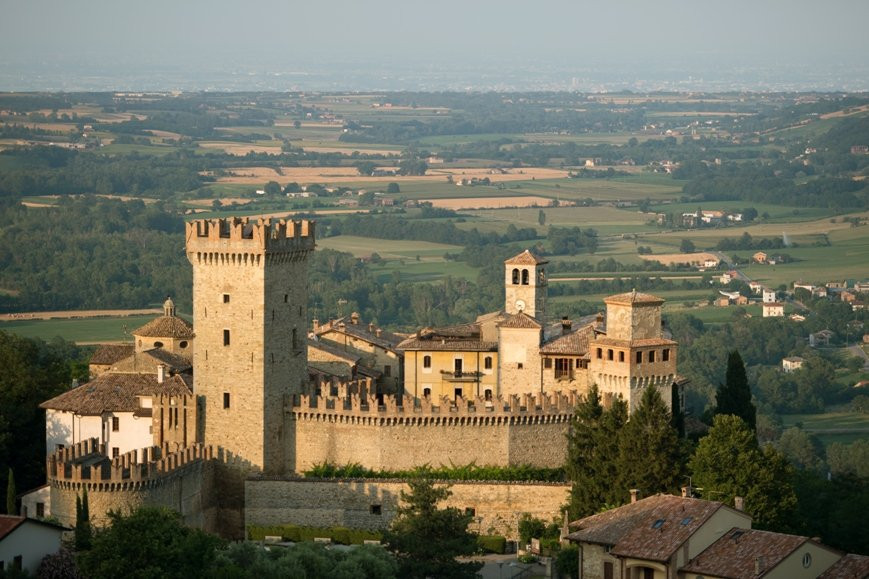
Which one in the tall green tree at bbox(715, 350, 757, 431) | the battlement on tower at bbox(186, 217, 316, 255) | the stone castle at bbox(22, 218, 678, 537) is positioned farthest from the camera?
the tall green tree at bbox(715, 350, 757, 431)

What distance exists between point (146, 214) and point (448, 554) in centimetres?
14495

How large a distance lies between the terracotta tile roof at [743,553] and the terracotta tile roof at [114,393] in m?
19.5

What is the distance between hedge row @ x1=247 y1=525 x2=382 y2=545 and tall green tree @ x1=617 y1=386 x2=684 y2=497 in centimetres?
761

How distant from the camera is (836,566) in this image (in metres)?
52.0

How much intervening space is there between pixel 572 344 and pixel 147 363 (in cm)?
1383

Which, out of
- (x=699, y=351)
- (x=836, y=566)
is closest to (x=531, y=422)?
(x=836, y=566)

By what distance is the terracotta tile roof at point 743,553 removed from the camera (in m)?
51.4

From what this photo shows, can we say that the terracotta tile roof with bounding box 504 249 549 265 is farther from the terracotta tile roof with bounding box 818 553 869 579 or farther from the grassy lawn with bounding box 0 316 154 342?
the grassy lawn with bounding box 0 316 154 342

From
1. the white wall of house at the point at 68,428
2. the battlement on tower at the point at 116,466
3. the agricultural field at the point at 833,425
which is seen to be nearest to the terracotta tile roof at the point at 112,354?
the white wall of house at the point at 68,428

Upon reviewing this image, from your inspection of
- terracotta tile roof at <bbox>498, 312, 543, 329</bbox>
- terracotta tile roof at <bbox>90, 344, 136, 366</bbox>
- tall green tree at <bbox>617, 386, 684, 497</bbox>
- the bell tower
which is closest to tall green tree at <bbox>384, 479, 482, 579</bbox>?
tall green tree at <bbox>617, 386, 684, 497</bbox>

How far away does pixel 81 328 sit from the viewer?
438 ft

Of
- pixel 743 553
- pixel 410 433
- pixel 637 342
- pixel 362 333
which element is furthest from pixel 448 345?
pixel 743 553

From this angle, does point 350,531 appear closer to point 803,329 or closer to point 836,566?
point 836,566

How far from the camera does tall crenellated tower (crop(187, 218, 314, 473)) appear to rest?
212 feet
